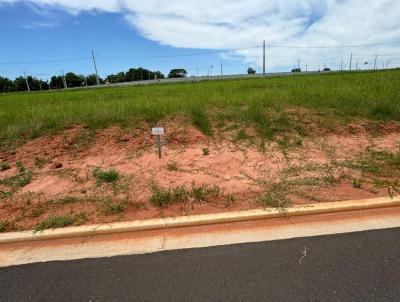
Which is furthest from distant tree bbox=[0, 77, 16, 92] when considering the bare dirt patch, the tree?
the bare dirt patch

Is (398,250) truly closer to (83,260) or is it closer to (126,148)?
(83,260)

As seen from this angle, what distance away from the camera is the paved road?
2.55 metres

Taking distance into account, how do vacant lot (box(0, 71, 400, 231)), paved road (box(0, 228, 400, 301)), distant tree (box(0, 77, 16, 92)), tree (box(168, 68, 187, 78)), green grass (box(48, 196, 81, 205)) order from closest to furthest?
1. paved road (box(0, 228, 400, 301))
2. vacant lot (box(0, 71, 400, 231))
3. green grass (box(48, 196, 81, 205))
4. distant tree (box(0, 77, 16, 92))
5. tree (box(168, 68, 187, 78))

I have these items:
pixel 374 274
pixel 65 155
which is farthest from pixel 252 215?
pixel 65 155

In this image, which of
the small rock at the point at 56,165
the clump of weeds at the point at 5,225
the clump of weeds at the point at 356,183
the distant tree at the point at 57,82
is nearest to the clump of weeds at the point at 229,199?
the clump of weeds at the point at 356,183

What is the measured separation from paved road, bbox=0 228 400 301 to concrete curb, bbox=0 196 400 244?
0.52 meters

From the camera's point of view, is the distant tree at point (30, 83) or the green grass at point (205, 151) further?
the distant tree at point (30, 83)

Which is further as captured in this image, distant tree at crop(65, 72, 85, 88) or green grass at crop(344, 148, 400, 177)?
distant tree at crop(65, 72, 85, 88)

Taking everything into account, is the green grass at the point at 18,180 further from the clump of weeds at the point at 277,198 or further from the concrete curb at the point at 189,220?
the clump of weeds at the point at 277,198

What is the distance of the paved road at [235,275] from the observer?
2.55 m

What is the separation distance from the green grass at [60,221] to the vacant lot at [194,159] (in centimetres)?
1

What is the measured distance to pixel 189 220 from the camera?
12.2 feet

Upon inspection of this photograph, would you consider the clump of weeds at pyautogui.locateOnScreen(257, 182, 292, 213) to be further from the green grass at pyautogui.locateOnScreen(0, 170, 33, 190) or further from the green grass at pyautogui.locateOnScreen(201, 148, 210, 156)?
the green grass at pyautogui.locateOnScreen(0, 170, 33, 190)

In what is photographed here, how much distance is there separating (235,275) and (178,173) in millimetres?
2649
